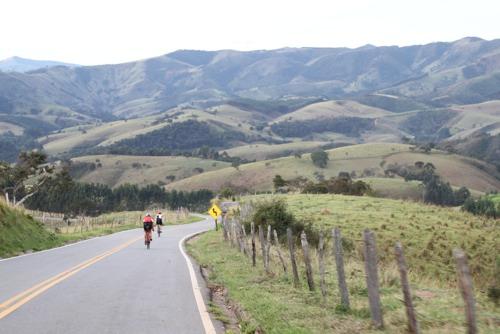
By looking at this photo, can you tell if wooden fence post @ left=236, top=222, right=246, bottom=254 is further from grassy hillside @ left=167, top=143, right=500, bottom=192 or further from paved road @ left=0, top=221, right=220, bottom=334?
grassy hillside @ left=167, top=143, right=500, bottom=192

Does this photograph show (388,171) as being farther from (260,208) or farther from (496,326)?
(496,326)

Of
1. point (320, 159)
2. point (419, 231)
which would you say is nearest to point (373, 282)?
point (419, 231)

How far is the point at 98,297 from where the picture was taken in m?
12.6

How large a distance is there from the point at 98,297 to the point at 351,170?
15586cm

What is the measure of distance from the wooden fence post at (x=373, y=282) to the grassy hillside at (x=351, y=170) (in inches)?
5152

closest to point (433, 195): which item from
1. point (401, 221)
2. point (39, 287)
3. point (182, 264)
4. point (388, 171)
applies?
point (388, 171)

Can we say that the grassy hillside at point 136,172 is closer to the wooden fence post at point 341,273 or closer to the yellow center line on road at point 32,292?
the yellow center line on road at point 32,292

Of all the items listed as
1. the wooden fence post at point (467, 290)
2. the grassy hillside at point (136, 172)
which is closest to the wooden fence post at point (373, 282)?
the wooden fence post at point (467, 290)

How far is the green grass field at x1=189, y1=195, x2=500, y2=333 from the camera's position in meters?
9.94

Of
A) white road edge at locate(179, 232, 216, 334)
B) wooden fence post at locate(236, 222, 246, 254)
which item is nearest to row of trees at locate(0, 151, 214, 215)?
wooden fence post at locate(236, 222, 246, 254)

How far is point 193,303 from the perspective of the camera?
1225 centimetres

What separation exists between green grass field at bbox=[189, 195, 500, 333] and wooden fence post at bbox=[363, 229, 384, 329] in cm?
22

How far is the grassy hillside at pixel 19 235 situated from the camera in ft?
81.3

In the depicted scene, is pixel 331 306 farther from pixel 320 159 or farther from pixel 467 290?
pixel 320 159
